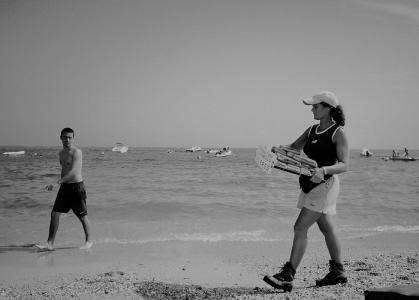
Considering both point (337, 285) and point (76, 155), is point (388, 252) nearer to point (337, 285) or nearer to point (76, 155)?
point (337, 285)

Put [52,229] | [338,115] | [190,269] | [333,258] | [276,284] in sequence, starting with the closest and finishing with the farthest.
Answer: [276,284], [338,115], [333,258], [190,269], [52,229]

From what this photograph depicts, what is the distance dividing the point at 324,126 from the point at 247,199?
10.5 metres

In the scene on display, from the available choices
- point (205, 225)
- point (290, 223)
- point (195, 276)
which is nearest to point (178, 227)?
point (205, 225)

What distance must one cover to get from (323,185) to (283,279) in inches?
43.4

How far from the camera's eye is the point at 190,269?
518cm

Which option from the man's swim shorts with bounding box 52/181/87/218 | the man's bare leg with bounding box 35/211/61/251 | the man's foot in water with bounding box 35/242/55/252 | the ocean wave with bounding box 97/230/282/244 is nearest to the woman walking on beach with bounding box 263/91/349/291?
the ocean wave with bounding box 97/230/282/244

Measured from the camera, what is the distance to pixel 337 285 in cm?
395

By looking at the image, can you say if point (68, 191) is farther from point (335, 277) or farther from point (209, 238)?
point (335, 277)

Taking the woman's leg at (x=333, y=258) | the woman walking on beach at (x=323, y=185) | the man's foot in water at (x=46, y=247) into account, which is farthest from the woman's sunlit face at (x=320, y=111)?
the man's foot in water at (x=46, y=247)

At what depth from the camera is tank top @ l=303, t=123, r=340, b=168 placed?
3777 mm

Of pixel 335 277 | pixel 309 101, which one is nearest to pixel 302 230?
pixel 335 277

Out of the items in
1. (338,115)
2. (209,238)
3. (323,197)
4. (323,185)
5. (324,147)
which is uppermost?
(338,115)

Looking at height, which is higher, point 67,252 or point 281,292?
point 281,292

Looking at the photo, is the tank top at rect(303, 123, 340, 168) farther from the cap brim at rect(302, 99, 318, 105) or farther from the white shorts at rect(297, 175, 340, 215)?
the cap brim at rect(302, 99, 318, 105)
